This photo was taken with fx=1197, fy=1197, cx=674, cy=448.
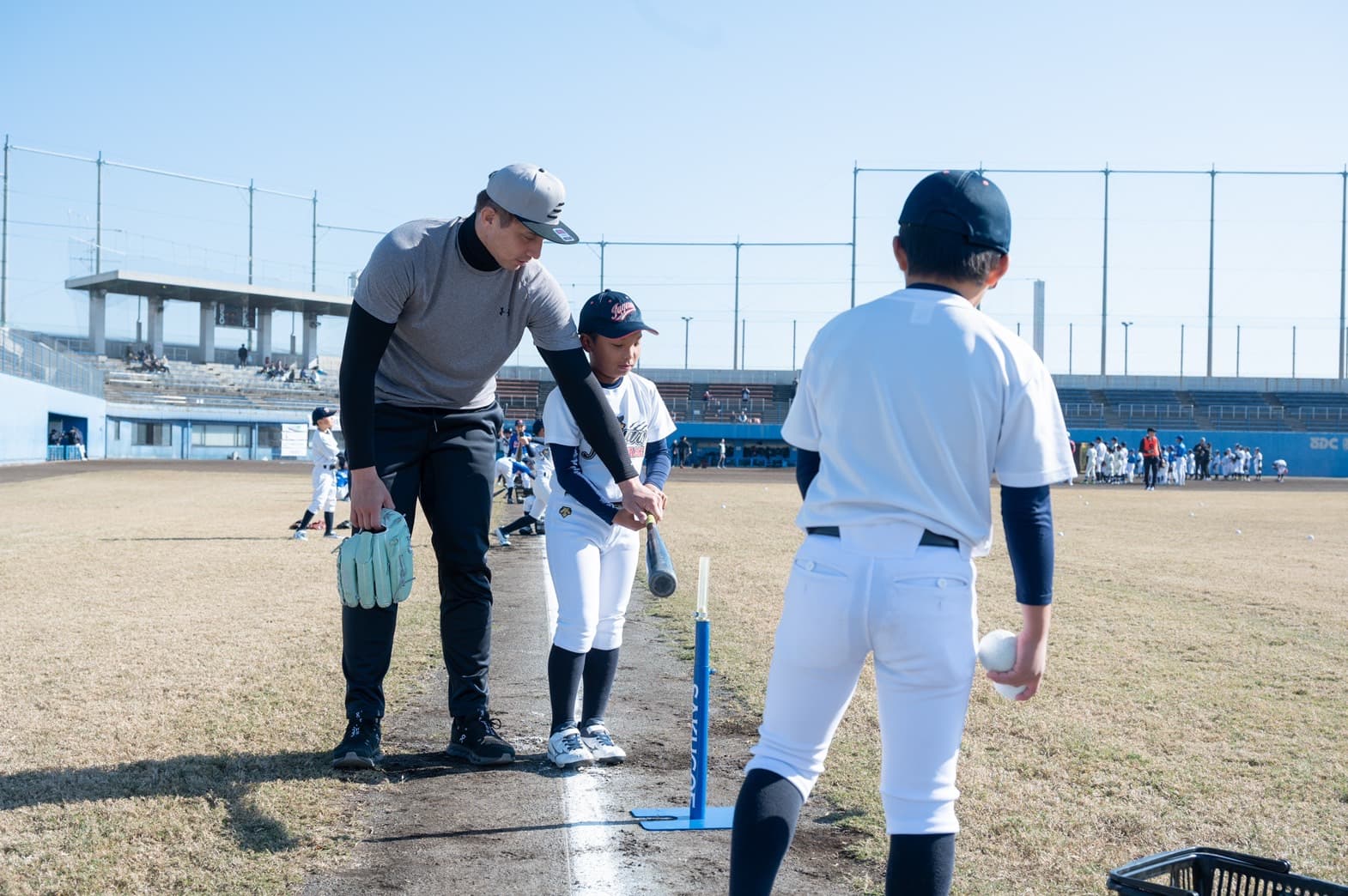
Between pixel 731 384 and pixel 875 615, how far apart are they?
7021 cm

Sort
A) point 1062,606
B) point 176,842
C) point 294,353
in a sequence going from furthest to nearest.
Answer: point 294,353 < point 1062,606 < point 176,842

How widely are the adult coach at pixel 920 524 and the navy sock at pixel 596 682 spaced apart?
8.09ft

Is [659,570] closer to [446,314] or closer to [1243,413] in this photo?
[446,314]

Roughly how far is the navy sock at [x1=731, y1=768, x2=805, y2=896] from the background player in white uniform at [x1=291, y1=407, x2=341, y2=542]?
1443 centimetres

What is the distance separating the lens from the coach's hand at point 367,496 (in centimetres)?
466

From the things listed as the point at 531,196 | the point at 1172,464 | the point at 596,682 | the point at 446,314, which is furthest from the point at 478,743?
the point at 1172,464

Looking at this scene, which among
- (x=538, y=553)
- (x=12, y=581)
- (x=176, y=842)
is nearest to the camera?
(x=176, y=842)

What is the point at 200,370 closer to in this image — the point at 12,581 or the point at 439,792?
the point at 12,581

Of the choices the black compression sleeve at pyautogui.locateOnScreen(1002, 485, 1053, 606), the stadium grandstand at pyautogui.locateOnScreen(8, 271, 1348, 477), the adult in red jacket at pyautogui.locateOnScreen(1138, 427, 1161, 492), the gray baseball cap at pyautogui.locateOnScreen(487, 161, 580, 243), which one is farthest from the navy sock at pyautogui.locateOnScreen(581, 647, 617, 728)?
the stadium grandstand at pyautogui.locateOnScreen(8, 271, 1348, 477)

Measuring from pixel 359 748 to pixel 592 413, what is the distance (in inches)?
63.8

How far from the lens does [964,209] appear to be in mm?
2678

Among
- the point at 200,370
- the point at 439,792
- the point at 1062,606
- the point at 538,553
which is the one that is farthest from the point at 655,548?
the point at 200,370

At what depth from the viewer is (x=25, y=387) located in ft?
147

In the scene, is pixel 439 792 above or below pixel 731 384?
below
